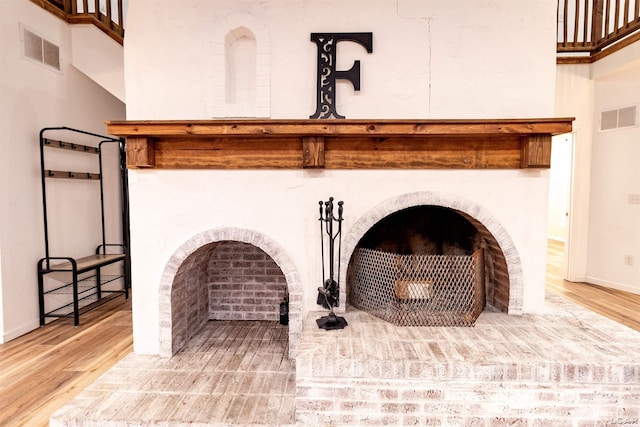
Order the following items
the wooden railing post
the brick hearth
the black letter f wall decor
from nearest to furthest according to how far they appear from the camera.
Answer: the brick hearth
the black letter f wall decor
the wooden railing post

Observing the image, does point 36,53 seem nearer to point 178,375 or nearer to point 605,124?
point 178,375

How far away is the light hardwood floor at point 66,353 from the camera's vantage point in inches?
99.1

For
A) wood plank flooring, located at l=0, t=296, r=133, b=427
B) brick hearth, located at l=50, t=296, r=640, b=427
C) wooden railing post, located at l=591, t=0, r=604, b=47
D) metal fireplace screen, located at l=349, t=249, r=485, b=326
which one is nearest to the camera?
brick hearth, located at l=50, t=296, r=640, b=427

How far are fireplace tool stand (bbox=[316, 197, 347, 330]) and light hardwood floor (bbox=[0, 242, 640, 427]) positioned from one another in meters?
1.82

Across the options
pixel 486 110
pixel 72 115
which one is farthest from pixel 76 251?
pixel 486 110

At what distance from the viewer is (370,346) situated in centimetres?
234

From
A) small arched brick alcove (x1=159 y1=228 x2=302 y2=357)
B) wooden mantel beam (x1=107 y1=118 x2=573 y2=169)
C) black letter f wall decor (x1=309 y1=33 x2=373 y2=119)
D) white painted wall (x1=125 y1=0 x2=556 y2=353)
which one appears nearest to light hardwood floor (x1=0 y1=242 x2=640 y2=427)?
small arched brick alcove (x1=159 y1=228 x2=302 y2=357)

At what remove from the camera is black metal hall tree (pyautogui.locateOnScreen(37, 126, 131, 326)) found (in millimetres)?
3834

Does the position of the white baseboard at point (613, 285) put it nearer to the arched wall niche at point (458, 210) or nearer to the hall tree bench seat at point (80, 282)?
the arched wall niche at point (458, 210)

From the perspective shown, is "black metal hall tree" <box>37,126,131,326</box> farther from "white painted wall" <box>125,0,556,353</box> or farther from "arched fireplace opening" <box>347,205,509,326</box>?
"arched fireplace opening" <box>347,205,509,326</box>

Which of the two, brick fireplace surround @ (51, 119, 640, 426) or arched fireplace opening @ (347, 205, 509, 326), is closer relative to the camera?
brick fireplace surround @ (51, 119, 640, 426)

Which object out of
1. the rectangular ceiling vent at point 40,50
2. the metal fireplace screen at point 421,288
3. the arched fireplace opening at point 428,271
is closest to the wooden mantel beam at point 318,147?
the arched fireplace opening at point 428,271

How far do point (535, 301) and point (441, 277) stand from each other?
891 mm

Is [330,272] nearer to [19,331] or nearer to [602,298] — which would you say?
[19,331]
